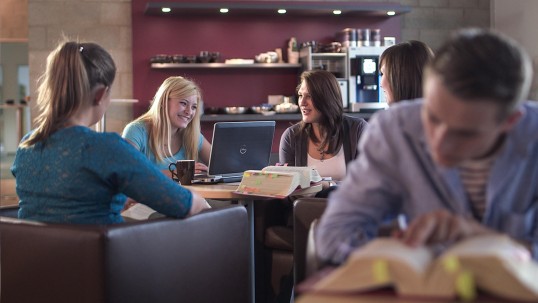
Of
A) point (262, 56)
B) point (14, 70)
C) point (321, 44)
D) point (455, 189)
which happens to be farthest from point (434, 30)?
point (14, 70)

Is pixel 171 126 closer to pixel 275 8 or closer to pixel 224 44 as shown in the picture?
pixel 275 8

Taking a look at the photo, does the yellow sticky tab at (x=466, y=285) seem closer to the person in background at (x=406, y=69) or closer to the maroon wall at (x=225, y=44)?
the person in background at (x=406, y=69)

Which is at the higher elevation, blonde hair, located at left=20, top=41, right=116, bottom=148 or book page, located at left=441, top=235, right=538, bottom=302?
blonde hair, located at left=20, top=41, right=116, bottom=148

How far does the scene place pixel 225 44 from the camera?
7.25 metres

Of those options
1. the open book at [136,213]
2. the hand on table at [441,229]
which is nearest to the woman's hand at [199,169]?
the open book at [136,213]

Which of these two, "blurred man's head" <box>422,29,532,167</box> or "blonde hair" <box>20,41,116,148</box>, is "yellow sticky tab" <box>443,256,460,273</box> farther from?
"blonde hair" <box>20,41,116,148</box>

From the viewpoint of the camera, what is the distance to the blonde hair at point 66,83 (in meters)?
2.31

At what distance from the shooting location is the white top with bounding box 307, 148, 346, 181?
12.4 ft

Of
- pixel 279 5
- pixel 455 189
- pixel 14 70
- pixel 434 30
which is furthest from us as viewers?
pixel 14 70

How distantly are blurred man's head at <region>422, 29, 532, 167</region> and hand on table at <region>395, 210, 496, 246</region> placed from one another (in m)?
0.09

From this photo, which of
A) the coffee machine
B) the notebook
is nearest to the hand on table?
the notebook

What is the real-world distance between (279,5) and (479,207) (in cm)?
571

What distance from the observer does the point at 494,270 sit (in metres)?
0.97

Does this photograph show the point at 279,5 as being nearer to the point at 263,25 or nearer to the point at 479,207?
the point at 263,25
